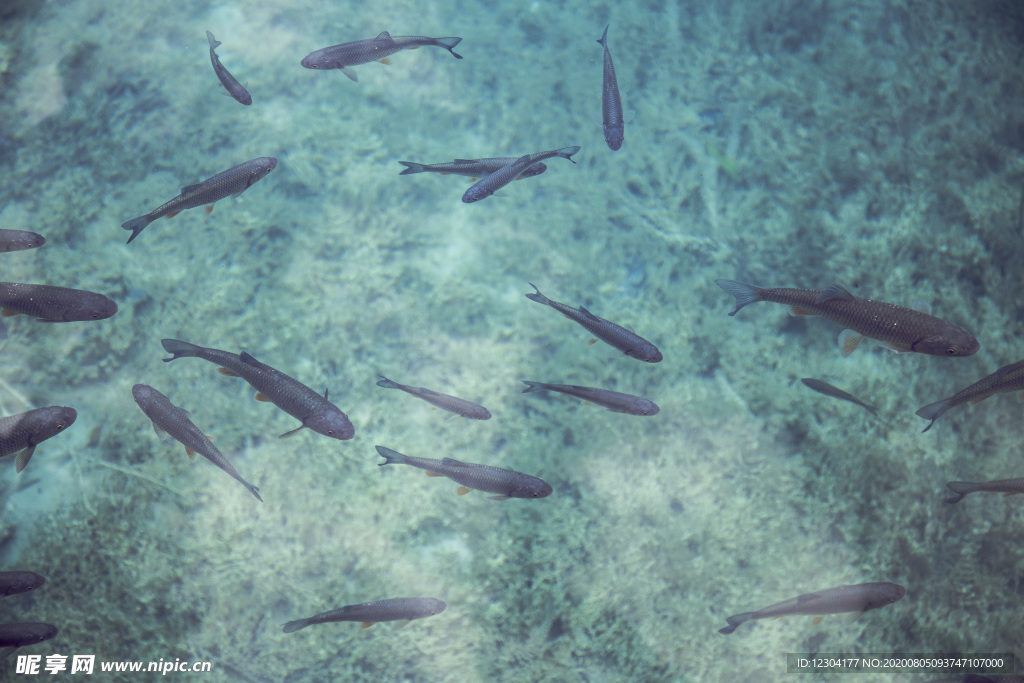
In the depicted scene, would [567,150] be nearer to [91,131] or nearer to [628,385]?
[628,385]

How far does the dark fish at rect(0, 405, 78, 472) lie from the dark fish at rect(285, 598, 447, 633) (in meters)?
2.21

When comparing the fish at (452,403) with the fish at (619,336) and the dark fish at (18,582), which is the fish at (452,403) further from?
the dark fish at (18,582)

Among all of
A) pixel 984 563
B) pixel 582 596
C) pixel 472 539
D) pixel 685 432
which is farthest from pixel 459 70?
pixel 984 563

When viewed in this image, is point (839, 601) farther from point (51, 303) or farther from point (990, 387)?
point (51, 303)

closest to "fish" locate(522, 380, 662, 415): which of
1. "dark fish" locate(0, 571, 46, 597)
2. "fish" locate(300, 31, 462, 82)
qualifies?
"fish" locate(300, 31, 462, 82)

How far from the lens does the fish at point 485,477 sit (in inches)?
138

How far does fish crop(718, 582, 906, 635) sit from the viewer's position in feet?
11.4

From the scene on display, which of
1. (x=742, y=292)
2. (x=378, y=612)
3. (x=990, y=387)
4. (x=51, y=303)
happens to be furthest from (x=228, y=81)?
(x=990, y=387)

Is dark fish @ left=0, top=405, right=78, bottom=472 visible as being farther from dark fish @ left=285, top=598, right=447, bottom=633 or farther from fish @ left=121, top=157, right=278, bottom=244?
dark fish @ left=285, top=598, right=447, bottom=633

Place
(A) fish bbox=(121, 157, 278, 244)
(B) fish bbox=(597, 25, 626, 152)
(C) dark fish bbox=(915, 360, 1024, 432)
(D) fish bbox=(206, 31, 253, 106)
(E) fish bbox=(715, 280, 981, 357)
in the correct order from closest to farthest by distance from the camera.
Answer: (E) fish bbox=(715, 280, 981, 357), (C) dark fish bbox=(915, 360, 1024, 432), (A) fish bbox=(121, 157, 278, 244), (B) fish bbox=(597, 25, 626, 152), (D) fish bbox=(206, 31, 253, 106)

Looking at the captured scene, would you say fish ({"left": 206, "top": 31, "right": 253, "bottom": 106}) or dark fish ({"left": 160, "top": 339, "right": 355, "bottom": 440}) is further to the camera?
fish ({"left": 206, "top": 31, "right": 253, "bottom": 106})

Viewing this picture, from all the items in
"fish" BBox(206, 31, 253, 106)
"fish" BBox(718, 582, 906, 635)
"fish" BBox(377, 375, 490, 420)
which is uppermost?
"fish" BBox(206, 31, 253, 106)

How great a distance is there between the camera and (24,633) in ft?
11.1

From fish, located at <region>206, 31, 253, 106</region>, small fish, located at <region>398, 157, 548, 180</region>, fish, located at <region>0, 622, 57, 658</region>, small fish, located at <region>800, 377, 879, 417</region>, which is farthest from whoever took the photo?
fish, located at <region>206, 31, 253, 106</region>
